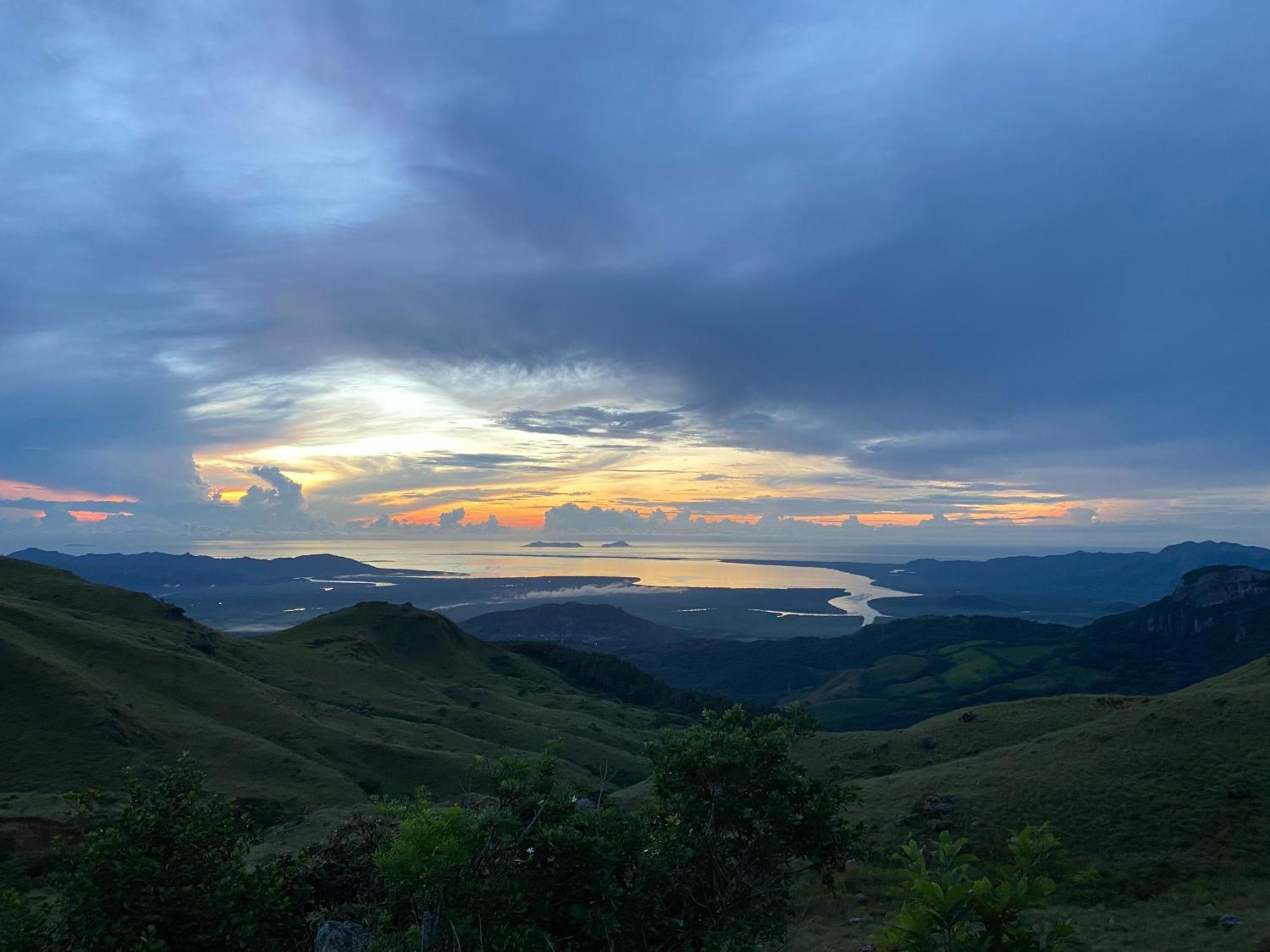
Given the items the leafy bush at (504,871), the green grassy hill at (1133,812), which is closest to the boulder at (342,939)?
the leafy bush at (504,871)

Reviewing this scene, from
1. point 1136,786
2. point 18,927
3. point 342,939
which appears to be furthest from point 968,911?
point 1136,786

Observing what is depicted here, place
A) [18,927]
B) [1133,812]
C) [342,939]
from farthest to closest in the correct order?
1. [1133,812]
2. [342,939]
3. [18,927]

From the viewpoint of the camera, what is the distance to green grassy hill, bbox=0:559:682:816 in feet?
218

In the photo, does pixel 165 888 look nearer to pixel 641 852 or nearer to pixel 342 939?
pixel 342 939

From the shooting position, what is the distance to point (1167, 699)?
52.2 meters

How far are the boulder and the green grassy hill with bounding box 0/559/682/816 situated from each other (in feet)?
50.6

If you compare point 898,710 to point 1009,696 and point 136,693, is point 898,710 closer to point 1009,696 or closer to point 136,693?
point 1009,696

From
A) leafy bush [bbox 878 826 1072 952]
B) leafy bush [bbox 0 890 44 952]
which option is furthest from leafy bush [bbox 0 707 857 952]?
leafy bush [bbox 878 826 1072 952]

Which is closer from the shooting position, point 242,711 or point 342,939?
point 342,939

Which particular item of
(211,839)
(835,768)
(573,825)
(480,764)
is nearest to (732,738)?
(573,825)

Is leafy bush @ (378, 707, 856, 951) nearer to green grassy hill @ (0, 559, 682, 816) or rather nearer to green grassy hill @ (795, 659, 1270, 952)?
green grassy hill @ (0, 559, 682, 816)

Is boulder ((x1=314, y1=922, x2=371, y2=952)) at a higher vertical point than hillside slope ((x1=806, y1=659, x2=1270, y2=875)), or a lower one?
higher

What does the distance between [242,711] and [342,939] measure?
8732 cm

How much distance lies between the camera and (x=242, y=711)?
86.3 metres
